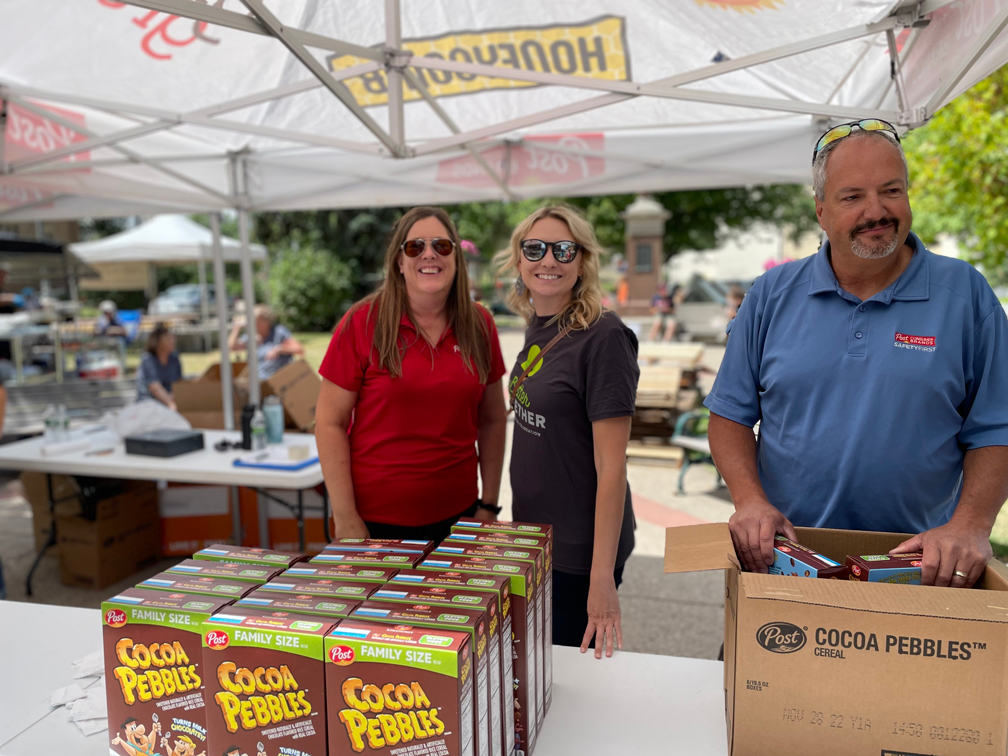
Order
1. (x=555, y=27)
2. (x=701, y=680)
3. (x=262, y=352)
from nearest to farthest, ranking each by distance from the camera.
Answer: (x=701, y=680), (x=555, y=27), (x=262, y=352)

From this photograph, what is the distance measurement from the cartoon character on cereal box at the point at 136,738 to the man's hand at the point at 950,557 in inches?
52.4

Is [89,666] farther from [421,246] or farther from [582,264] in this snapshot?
[582,264]

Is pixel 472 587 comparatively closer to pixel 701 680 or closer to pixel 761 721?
pixel 761 721

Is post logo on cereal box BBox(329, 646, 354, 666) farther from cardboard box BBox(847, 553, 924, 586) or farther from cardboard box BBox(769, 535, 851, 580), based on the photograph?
cardboard box BBox(847, 553, 924, 586)

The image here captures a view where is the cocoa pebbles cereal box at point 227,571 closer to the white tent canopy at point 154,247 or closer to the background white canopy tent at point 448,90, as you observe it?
the background white canopy tent at point 448,90

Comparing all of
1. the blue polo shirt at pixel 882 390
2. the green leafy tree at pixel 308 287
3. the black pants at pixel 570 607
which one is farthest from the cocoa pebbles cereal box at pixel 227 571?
the green leafy tree at pixel 308 287

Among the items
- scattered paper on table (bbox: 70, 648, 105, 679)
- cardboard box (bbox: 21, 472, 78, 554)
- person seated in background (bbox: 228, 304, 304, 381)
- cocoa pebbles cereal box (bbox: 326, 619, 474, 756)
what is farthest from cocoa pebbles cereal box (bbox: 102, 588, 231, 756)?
person seated in background (bbox: 228, 304, 304, 381)

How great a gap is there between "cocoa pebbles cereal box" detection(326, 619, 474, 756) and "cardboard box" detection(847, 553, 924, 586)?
2.26 feet

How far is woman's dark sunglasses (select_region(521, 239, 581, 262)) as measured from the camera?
1919 mm

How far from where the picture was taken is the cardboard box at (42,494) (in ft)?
14.3

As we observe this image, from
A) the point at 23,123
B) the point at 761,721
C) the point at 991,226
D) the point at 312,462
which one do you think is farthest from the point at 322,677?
the point at 991,226

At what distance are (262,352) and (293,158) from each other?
275 cm

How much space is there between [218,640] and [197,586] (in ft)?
0.69

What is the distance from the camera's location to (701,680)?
1479 mm
